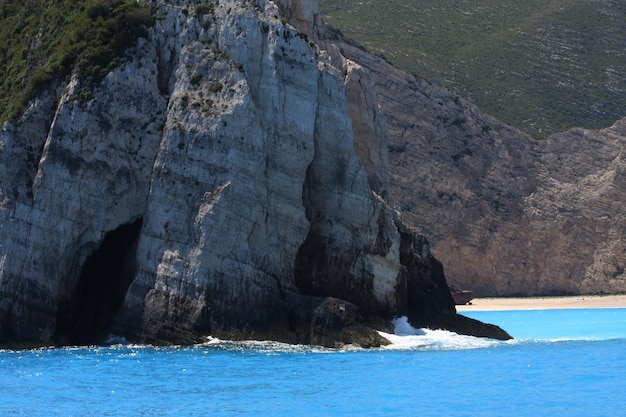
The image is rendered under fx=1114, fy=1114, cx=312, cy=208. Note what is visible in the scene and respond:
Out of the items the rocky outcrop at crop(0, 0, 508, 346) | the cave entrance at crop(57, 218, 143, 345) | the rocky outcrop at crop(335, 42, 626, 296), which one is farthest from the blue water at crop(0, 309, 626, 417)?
the rocky outcrop at crop(335, 42, 626, 296)

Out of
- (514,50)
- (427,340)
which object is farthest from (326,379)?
(514,50)

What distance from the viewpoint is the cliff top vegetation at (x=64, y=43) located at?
35.2 meters

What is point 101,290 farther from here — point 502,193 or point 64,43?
point 502,193

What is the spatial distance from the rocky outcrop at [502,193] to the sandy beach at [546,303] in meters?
3.01

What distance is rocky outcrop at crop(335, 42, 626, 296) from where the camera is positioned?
2623 inches

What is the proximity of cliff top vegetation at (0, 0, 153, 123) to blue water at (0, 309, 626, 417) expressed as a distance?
8849 mm

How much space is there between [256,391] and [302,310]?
27.7ft

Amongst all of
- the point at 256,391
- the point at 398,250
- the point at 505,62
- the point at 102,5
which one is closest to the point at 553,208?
the point at 505,62

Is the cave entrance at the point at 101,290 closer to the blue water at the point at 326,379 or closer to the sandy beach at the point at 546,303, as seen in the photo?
the blue water at the point at 326,379

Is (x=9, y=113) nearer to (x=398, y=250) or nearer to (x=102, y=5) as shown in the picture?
(x=102, y=5)

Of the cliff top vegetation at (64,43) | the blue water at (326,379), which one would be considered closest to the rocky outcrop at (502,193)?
the blue water at (326,379)

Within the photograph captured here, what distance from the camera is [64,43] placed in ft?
119

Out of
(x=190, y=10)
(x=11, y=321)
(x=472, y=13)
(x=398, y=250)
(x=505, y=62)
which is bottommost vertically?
(x=11, y=321)

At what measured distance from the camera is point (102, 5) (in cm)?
3678
